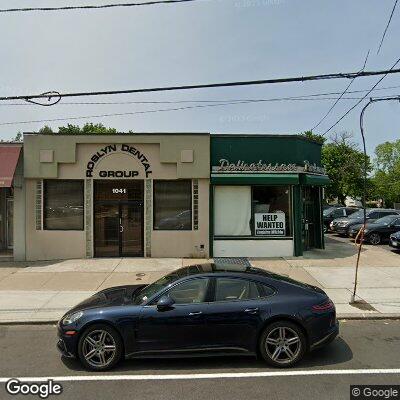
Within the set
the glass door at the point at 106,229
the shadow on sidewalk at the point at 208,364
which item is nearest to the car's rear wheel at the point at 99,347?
the shadow on sidewalk at the point at 208,364

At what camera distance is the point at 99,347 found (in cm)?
532

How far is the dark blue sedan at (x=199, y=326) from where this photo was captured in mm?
5301

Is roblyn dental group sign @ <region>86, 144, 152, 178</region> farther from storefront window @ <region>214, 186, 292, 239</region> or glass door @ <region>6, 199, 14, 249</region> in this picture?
glass door @ <region>6, 199, 14, 249</region>

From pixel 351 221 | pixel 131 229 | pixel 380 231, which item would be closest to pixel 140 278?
pixel 131 229

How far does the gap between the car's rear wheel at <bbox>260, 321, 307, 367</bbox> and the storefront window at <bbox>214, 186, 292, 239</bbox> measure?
350 inches

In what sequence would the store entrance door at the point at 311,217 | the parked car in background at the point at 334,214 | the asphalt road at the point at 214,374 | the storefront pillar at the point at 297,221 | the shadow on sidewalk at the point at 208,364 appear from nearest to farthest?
the asphalt road at the point at 214,374, the shadow on sidewalk at the point at 208,364, the storefront pillar at the point at 297,221, the store entrance door at the point at 311,217, the parked car in background at the point at 334,214

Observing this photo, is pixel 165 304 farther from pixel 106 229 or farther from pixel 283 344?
pixel 106 229

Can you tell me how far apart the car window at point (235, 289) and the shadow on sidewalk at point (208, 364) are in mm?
883

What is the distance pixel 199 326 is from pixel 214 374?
617 millimetres

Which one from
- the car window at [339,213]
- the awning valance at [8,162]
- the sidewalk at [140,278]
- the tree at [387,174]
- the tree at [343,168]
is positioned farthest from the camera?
the tree at [387,174]

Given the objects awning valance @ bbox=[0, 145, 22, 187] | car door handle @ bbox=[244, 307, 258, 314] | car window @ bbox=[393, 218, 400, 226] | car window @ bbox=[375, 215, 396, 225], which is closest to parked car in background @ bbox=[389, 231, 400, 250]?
car window @ bbox=[375, 215, 396, 225]

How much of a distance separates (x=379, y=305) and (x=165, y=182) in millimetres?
8296

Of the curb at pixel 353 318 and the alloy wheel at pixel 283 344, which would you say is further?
the curb at pixel 353 318

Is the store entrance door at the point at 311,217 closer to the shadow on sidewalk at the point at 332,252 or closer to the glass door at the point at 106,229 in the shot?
the shadow on sidewalk at the point at 332,252
